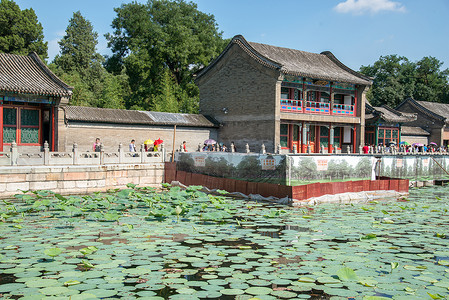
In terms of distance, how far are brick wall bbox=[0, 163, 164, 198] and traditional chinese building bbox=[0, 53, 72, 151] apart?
10.7 ft

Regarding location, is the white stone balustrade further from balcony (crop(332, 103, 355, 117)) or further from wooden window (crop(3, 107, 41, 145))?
balcony (crop(332, 103, 355, 117))

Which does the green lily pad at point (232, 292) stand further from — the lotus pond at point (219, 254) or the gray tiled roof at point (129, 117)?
the gray tiled roof at point (129, 117)

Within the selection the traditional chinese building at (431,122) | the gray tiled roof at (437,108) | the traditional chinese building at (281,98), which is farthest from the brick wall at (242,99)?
the gray tiled roof at (437,108)

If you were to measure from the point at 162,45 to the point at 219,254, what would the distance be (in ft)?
92.8

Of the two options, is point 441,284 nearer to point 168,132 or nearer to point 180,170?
point 180,170

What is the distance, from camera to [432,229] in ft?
31.0

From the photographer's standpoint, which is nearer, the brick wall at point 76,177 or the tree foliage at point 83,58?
the brick wall at point 76,177

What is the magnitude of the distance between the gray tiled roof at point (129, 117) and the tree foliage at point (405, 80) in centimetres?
2625

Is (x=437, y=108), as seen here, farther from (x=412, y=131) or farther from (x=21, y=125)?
(x=21, y=125)

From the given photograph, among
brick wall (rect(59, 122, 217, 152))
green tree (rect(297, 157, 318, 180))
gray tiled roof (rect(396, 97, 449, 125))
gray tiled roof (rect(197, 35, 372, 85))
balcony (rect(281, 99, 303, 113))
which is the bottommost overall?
green tree (rect(297, 157, 318, 180))

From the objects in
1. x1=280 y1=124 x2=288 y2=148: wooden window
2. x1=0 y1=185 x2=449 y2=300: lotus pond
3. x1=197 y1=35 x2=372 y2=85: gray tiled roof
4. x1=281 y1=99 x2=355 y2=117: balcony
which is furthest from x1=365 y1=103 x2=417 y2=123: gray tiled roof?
x1=0 y1=185 x2=449 y2=300: lotus pond

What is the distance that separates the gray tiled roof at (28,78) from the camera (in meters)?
17.3

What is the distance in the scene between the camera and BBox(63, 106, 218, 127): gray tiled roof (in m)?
20.3

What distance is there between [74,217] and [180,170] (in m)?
8.60
